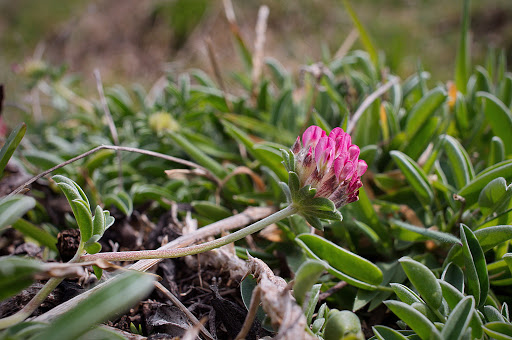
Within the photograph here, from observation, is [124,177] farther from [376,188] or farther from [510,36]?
[510,36]

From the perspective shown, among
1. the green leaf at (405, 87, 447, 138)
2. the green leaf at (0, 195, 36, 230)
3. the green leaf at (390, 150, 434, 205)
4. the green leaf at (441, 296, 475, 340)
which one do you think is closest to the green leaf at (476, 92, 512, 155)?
the green leaf at (405, 87, 447, 138)

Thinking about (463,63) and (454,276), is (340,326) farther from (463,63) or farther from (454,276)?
(463,63)

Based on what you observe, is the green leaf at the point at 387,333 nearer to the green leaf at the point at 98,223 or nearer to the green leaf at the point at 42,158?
the green leaf at the point at 98,223

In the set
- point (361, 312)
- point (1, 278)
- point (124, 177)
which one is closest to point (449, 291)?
point (361, 312)

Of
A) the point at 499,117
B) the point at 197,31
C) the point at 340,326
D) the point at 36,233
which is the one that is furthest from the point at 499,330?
the point at 197,31

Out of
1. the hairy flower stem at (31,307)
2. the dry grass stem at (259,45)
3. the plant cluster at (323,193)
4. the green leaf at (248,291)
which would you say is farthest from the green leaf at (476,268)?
the dry grass stem at (259,45)
